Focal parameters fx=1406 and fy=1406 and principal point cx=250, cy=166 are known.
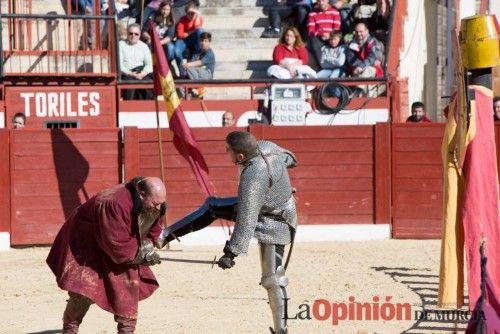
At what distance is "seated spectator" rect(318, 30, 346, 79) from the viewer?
54.4ft

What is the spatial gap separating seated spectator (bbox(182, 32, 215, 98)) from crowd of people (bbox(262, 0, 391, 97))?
727 mm

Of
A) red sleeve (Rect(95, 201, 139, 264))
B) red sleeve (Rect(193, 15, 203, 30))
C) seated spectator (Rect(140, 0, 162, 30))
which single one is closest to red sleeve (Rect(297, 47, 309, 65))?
red sleeve (Rect(193, 15, 203, 30))

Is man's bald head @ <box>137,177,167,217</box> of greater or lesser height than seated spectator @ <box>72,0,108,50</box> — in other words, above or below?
below

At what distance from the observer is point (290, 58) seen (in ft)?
54.1

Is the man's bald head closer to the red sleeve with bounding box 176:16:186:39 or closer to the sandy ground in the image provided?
the sandy ground

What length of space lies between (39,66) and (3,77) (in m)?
0.65

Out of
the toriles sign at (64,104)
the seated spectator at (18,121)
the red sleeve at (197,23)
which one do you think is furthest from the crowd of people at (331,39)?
the seated spectator at (18,121)

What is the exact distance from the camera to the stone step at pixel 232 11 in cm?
1794

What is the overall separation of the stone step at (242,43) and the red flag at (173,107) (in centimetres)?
311

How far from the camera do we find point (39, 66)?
16.5m

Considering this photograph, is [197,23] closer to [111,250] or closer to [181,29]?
[181,29]

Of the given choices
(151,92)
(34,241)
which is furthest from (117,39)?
(34,241)

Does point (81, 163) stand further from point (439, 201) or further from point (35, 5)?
point (439, 201)

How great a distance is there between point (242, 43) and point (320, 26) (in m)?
1.23
